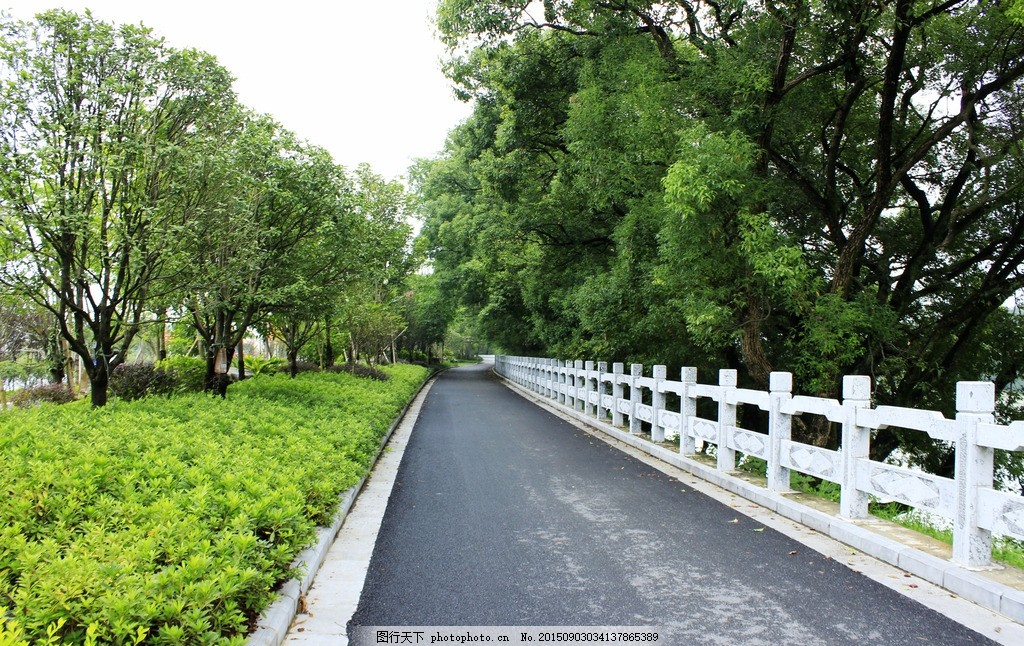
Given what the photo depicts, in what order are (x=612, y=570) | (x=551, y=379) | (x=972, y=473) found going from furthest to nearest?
(x=551, y=379) < (x=612, y=570) < (x=972, y=473)

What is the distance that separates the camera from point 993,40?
932 cm

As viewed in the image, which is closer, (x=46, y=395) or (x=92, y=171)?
(x=92, y=171)

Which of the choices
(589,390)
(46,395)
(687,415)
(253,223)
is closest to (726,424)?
(687,415)

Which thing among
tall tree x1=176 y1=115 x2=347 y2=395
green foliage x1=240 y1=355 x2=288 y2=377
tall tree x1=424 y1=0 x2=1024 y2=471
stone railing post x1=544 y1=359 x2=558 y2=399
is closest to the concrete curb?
tall tree x1=424 y1=0 x2=1024 y2=471

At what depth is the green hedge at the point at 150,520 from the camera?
263 centimetres

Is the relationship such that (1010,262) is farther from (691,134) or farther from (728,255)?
(691,134)

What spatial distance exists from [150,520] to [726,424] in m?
5.95

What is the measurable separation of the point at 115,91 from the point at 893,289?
12482 mm

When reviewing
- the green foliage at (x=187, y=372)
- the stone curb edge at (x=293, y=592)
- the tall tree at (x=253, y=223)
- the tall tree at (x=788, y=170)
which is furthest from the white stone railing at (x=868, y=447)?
the green foliage at (x=187, y=372)

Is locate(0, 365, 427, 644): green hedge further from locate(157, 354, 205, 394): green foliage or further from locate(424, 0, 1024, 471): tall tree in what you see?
locate(157, 354, 205, 394): green foliage

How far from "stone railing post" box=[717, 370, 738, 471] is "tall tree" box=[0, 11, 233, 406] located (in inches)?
268

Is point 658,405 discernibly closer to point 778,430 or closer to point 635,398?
point 635,398

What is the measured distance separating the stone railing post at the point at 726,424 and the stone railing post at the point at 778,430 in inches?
38.2

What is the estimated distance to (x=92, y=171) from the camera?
25.5ft
